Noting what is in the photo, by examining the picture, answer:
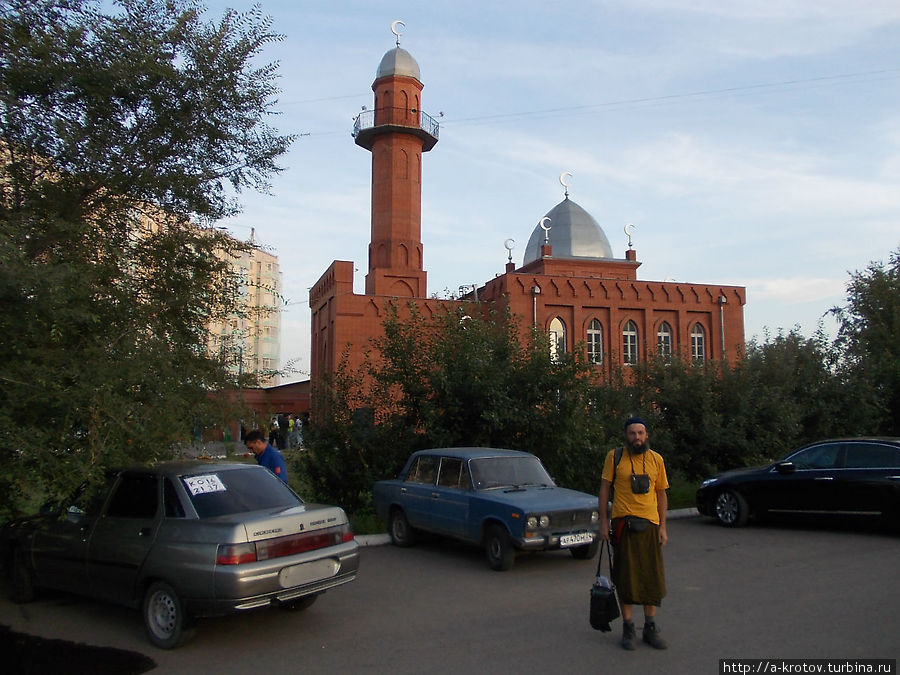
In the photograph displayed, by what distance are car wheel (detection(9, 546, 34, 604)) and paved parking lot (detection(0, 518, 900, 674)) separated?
132 millimetres

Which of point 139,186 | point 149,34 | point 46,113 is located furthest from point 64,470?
point 149,34

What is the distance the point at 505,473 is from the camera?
10.0 metres

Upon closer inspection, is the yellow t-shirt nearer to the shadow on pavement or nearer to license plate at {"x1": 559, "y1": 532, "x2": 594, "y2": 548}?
license plate at {"x1": 559, "y1": 532, "x2": 594, "y2": 548}

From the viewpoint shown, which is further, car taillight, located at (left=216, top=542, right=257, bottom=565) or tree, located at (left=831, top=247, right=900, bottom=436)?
tree, located at (left=831, top=247, right=900, bottom=436)

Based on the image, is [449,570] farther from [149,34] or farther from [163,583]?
[149,34]

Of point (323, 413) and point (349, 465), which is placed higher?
point (323, 413)

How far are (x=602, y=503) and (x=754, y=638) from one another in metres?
1.63

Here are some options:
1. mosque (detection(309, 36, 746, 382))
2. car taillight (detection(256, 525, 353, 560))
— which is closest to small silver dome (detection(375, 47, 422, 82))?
mosque (detection(309, 36, 746, 382))

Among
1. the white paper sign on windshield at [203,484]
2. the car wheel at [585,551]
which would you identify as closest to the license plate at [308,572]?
the white paper sign on windshield at [203,484]

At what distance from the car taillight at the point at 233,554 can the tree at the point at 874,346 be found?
17.5 metres

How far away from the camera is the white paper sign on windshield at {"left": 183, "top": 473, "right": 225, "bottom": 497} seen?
648 cm

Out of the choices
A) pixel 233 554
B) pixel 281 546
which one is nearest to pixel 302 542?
pixel 281 546

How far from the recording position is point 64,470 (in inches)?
251

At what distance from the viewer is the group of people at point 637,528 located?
19.0ft
